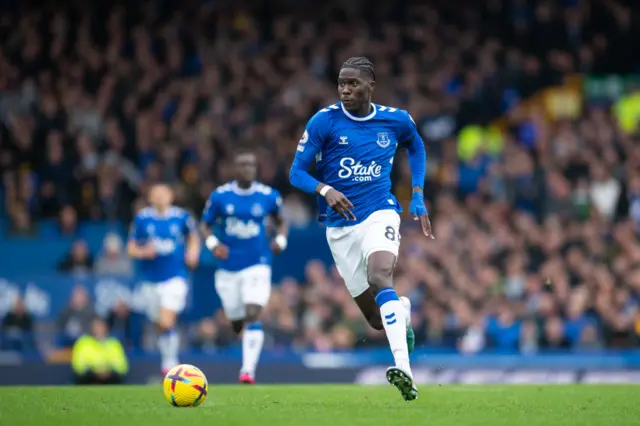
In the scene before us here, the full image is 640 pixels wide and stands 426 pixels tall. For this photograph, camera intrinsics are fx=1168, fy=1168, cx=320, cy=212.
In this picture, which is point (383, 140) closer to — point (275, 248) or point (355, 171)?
point (355, 171)

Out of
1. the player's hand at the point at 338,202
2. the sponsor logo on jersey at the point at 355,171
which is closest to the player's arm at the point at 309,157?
the player's hand at the point at 338,202

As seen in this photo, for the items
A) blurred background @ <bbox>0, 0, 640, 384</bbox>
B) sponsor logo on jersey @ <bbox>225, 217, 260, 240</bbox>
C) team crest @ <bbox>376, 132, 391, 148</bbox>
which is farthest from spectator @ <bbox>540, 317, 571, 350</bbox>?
team crest @ <bbox>376, 132, 391, 148</bbox>

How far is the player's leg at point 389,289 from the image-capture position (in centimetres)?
918

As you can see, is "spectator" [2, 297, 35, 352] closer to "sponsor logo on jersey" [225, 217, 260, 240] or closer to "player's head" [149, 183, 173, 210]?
"player's head" [149, 183, 173, 210]

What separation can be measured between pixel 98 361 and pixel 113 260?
360 cm

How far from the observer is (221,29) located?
26.2m

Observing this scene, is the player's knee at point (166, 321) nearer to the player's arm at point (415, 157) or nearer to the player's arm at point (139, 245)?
the player's arm at point (139, 245)

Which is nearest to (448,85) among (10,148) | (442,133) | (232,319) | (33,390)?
(442,133)

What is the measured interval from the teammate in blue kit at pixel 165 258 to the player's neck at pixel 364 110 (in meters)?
6.29

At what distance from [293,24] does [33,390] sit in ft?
53.5

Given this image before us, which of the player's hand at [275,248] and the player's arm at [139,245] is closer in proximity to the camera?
the player's hand at [275,248]

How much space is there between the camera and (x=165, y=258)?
1638cm

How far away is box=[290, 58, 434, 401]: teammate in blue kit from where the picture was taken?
9938 millimetres

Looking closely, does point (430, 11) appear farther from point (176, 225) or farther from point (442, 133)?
point (176, 225)
